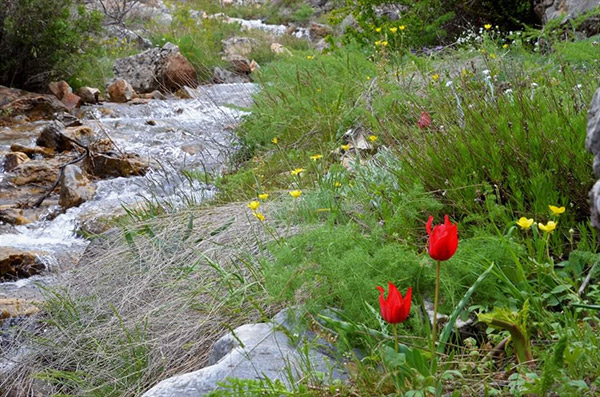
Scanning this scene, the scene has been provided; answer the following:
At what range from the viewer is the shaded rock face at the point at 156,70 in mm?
11797

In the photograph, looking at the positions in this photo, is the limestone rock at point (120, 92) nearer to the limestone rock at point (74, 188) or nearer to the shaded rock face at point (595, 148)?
the limestone rock at point (74, 188)

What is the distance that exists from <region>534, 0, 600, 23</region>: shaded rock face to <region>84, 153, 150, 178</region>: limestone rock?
458 centimetres

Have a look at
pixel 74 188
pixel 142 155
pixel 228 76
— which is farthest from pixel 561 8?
pixel 228 76

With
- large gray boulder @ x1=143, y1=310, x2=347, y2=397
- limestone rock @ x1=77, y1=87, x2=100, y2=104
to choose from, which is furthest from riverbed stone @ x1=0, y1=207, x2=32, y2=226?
limestone rock @ x1=77, y1=87, x2=100, y2=104

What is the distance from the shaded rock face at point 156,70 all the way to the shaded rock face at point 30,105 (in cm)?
230

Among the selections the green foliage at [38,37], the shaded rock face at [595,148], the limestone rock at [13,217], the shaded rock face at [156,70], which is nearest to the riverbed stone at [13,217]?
the limestone rock at [13,217]

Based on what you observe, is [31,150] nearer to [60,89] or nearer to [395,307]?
[60,89]

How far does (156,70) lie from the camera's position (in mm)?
12094

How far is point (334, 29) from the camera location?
16594 mm

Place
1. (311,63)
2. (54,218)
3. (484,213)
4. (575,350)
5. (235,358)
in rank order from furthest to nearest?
1. (311,63)
2. (54,218)
3. (484,213)
4. (235,358)
5. (575,350)

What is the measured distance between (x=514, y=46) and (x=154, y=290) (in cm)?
376

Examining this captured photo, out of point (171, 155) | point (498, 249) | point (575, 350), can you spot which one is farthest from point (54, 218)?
point (575, 350)

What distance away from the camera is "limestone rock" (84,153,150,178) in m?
7.18

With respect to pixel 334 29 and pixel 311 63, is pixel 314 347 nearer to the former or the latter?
pixel 311 63
